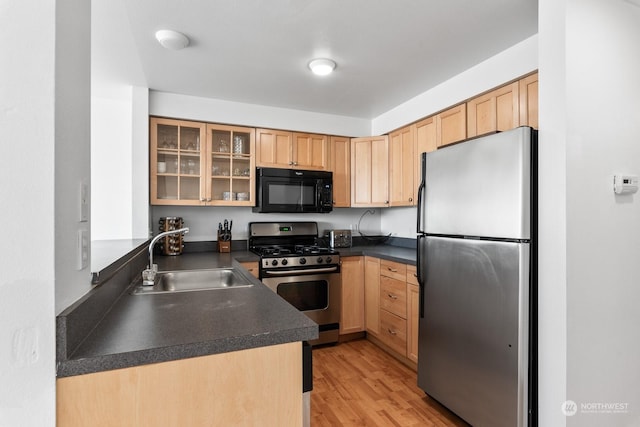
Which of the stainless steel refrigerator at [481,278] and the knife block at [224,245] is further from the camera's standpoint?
the knife block at [224,245]

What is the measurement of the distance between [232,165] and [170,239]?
0.94m

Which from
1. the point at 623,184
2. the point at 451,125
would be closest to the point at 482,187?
the point at 623,184

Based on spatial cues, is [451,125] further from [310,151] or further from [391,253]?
[310,151]

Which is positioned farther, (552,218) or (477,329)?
(477,329)

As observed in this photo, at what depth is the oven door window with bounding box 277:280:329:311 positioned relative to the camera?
10.1ft

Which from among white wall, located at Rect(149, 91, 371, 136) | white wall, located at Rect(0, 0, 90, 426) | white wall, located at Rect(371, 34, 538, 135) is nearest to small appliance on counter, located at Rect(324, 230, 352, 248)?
white wall, located at Rect(149, 91, 371, 136)

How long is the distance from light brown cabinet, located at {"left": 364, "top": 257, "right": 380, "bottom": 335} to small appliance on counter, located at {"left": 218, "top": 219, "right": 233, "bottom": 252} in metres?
1.44

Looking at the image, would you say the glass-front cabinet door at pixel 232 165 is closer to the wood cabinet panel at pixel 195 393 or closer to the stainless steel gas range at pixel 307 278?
the stainless steel gas range at pixel 307 278

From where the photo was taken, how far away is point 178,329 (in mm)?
1069

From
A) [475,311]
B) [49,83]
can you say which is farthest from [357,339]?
[49,83]

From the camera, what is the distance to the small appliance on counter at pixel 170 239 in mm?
3104

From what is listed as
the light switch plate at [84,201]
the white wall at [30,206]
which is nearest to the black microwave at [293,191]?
the light switch plate at [84,201]

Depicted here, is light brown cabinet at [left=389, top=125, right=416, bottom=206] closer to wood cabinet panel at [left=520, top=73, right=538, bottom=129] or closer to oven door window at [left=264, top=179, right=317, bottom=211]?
oven door window at [left=264, top=179, right=317, bottom=211]

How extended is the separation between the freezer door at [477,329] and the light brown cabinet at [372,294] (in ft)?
2.88
